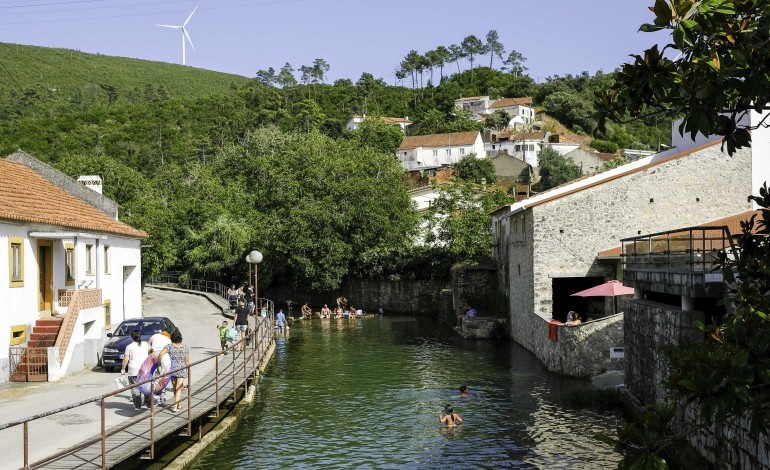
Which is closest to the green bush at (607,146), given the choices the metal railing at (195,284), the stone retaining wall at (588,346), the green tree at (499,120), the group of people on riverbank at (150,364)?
the green tree at (499,120)

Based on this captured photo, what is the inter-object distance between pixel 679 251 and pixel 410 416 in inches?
351

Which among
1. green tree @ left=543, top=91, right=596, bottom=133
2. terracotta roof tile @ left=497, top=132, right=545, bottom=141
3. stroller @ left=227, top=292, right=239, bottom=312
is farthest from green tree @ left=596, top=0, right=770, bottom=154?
green tree @ left=543, top=91, right=596, bottom=133

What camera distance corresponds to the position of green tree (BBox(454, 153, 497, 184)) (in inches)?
4134

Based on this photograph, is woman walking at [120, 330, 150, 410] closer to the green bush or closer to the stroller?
the stroller

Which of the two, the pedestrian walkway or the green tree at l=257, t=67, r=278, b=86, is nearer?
the pedestrian walkway

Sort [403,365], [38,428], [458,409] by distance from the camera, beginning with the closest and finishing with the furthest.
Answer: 1. [38,428]
2. [458,409]
3. [403,365]

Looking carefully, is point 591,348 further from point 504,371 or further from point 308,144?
point 308,144

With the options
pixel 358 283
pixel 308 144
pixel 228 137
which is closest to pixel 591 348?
pixel 358 283

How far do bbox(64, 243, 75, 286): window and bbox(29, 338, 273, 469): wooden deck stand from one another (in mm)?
7104

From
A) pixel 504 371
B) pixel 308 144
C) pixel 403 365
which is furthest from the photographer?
pixel 308 144

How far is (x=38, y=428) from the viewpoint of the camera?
1653 cm

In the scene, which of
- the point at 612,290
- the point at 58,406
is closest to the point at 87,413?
the point at 58,406

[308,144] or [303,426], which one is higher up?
[308,144]

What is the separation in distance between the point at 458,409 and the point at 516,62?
179921 mm
